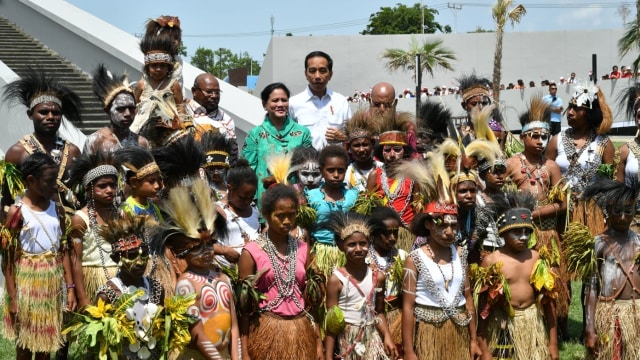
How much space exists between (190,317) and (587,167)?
3752 mm

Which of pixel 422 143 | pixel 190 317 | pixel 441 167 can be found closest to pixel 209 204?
pixel 190 317

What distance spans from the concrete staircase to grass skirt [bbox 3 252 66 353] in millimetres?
5571

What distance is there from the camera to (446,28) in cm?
7262

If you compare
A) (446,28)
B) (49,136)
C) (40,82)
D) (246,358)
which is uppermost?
(446,28)

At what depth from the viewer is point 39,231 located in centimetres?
555

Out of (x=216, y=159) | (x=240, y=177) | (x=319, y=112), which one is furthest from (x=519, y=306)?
(x=319, y=112)

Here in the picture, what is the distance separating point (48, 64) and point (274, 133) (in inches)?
318

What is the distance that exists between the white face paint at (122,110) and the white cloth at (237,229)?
1.07 meters

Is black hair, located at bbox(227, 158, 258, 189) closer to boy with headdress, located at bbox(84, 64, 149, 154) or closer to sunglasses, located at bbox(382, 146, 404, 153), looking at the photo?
boy with headdress, located at bbox(84, 64, 149, 154)

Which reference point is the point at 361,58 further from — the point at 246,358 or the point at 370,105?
the point at 246,358

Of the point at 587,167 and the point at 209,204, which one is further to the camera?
the point at 587,167

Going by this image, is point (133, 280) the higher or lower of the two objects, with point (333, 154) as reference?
lower

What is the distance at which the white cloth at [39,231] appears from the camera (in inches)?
218

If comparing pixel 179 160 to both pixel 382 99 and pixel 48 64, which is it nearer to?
pixel 382 99
